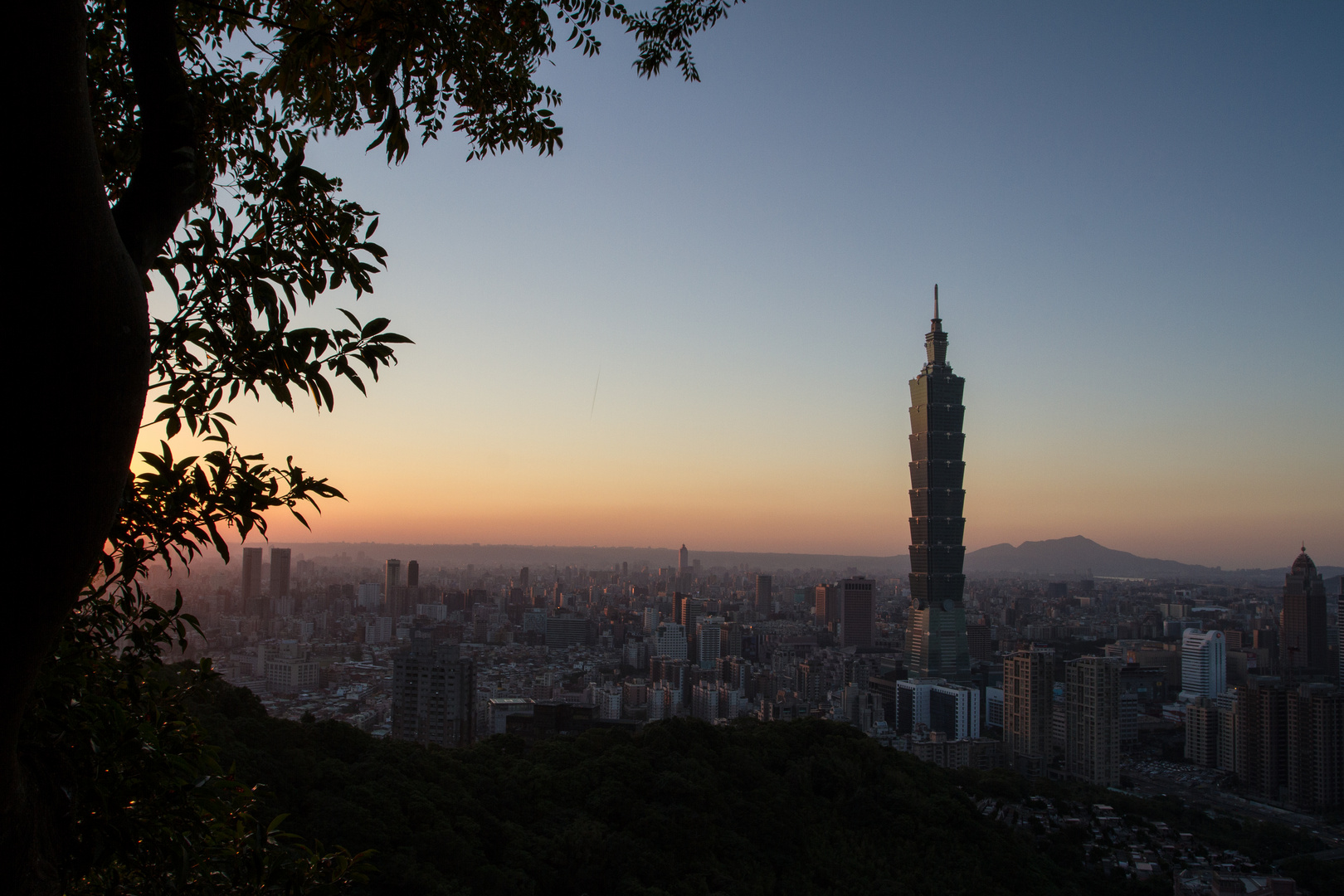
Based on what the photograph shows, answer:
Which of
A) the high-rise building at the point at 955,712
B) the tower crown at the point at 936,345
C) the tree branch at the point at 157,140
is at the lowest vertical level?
the high-rise building at the point at 955,712

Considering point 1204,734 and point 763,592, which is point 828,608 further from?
point 1204,734

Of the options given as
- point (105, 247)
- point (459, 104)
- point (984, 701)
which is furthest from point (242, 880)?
point (984, 701)

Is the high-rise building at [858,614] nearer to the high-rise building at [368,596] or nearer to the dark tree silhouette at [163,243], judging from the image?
the high-rise building at [368,596]

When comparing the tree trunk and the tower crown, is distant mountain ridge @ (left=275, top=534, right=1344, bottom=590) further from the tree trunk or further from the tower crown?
the tree trunk

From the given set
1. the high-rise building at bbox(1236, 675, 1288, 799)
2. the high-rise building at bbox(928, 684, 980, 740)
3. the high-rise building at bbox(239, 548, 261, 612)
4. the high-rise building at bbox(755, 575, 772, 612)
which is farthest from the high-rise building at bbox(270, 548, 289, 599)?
the high-rise building at bbox(755, 575, 772, 612)

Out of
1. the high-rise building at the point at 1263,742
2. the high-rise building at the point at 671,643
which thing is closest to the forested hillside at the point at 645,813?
the high-rise building at the point at 1263,742

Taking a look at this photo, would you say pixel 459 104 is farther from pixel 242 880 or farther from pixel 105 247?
pixel 242 880
